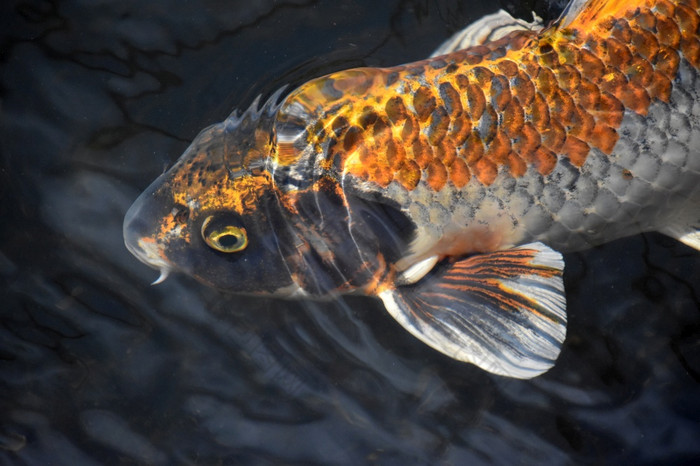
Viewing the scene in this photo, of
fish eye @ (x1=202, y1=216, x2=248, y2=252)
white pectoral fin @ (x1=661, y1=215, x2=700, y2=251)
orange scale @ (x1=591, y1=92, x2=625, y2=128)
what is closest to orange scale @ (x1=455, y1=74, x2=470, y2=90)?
orange scale @ (x1=591, y1=92, x2=625, y2=128)

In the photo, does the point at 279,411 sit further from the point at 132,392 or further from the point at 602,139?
the point at 602,139

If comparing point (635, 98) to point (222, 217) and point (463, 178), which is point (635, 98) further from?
point (222, 217)

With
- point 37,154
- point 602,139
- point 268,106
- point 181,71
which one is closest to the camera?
point 602,139

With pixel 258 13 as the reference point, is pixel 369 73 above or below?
below

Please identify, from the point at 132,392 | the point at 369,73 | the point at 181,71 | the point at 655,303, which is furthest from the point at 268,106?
the point at 655,303

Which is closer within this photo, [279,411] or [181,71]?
[279,411]

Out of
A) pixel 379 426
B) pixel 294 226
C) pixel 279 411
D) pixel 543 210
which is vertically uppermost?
pixel 294 226

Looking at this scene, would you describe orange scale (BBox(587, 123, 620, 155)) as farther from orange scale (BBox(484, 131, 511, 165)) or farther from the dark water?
the dark water

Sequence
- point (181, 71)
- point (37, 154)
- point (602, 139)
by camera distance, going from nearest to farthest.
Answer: point (602, 139) < point (37, 154) < point (181, 71)
